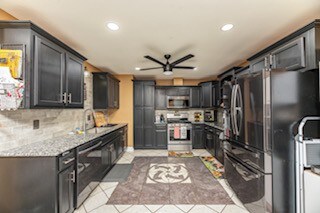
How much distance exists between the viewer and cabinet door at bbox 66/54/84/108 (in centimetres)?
245

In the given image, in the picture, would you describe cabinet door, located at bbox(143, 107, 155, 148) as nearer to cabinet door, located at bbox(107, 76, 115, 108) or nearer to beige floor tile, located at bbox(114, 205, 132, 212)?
cabinet door, located at bbox(107, 76, 115, 108)

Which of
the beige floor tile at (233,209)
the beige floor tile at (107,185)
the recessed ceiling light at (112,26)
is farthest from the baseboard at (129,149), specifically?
the recessed ceiling light at (112,26)

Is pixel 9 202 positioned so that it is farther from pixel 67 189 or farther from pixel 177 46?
pixel 177 46

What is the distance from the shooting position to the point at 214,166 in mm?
3846

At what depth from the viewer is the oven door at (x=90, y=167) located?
222 cm

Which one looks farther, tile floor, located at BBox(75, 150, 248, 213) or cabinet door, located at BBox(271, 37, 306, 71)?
tile floor, located at BBox(75, 150, 248, 213)

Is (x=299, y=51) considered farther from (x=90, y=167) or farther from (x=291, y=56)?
(x=90, y=167)

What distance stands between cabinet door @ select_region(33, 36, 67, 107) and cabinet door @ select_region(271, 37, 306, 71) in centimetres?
316

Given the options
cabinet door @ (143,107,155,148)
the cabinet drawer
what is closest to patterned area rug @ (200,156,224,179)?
cabinet door @ (143,107,155,148)

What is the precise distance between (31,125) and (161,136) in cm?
381

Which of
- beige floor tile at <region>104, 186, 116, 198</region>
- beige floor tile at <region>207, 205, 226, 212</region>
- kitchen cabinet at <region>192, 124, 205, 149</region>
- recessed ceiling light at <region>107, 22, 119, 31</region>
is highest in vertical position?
recessed ceiling light at <region>107, 22, 119, 31</region>

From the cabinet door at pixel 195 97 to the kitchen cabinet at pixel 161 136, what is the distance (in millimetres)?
1330

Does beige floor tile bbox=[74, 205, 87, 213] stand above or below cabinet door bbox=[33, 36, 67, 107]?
below

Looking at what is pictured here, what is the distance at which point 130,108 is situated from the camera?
5.30m
